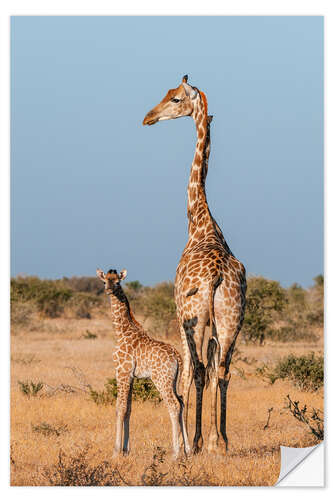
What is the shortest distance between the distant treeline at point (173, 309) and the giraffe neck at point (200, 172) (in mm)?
10797

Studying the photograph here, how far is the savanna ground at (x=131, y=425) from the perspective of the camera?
738cm

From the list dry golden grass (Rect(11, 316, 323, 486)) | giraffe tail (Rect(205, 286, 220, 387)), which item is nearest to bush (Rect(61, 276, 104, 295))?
dry golden grass (Rect(11, 316, 323, 486))

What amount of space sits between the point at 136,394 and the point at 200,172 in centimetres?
418

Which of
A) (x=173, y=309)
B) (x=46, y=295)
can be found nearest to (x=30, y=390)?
(x=173, y=309)

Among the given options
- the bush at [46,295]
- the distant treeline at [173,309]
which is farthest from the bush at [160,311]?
the bush at [46,295]

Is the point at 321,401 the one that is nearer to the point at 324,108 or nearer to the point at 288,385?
the point at 288,385

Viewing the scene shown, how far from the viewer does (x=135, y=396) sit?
38.5 feet

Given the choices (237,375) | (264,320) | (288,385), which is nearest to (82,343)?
(264,320)

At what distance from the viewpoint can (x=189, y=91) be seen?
29.3 ft

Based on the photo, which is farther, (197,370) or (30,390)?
(30,390)

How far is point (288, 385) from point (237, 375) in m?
1.33

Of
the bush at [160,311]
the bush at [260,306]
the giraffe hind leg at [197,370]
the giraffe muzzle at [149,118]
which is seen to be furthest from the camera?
the bush at [160,311]

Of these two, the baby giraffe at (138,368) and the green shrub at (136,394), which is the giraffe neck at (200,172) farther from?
the green shrub at (136,394)

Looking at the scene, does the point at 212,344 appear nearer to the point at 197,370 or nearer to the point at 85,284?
the point at 197,370
